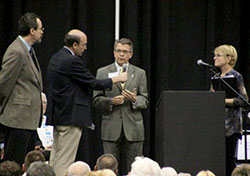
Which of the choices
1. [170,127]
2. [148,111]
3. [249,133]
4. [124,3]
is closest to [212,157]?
[170,127]

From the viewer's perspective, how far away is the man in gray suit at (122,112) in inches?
245

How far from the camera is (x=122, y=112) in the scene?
6285 millimetres

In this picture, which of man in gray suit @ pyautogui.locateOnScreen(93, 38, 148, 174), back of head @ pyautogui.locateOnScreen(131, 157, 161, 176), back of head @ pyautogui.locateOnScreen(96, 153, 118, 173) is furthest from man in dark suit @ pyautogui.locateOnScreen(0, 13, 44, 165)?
back of head @ pyautogui.locateOnScreen(131, 157, 161, 176)

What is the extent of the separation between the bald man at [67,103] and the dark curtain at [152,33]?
2.04m

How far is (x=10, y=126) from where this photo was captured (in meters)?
4.96

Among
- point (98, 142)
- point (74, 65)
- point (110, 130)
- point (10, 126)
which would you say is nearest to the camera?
point (10, 126)

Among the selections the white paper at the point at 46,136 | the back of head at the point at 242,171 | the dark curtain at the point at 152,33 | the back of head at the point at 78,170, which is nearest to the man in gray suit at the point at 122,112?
the white paper at the point at 46,136

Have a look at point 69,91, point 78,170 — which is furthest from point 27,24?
point 78,170

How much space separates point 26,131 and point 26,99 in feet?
0.95

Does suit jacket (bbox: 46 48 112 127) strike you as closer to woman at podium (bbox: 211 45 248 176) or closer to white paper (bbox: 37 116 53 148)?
white paper (bbox: 37 116 53 148)

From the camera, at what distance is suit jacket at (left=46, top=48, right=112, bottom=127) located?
5.29 meters

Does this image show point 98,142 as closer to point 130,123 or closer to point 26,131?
point 130,123

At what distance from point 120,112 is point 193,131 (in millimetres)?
1429

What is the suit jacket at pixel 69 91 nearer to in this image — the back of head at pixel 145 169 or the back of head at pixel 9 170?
the back of head at pixel 9 170
